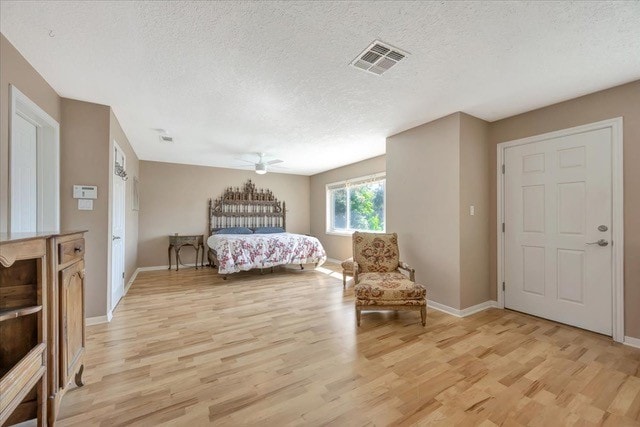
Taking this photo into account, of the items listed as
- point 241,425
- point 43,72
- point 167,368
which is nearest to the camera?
point 241,425

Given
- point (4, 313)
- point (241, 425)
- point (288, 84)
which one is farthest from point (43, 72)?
point (241, 425)

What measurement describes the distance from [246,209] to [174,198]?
1677 mm

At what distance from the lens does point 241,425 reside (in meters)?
1.47

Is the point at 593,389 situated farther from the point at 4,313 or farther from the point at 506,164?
the point at 4,313

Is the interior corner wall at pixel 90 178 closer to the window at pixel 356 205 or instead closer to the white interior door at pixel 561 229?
the window at pixel 356 205

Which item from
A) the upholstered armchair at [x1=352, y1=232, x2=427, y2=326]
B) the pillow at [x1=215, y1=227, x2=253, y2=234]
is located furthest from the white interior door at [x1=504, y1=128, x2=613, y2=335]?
the pillow at [x1=215, y1=227, x2=253, y2=234]

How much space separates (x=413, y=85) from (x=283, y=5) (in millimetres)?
1447

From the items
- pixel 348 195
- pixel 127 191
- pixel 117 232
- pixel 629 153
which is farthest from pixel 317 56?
pixel 348 195

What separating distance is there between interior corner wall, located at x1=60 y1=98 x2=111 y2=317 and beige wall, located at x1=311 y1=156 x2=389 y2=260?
4353 millimetres

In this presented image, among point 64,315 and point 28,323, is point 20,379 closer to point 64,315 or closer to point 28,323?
point 28,323

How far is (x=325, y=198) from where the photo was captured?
6984 mm

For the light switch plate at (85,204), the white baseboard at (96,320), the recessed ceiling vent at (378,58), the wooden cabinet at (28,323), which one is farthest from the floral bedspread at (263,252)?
the recessed ceiling vent at (378,58)

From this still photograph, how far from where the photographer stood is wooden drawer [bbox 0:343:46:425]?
3.26ft

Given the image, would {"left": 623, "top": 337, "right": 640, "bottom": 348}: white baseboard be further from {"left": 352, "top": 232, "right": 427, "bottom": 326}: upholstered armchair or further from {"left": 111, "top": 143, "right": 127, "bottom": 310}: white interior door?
{"left": 111, "top": 143, "right": 127, "bottom": 310}: white interior door
